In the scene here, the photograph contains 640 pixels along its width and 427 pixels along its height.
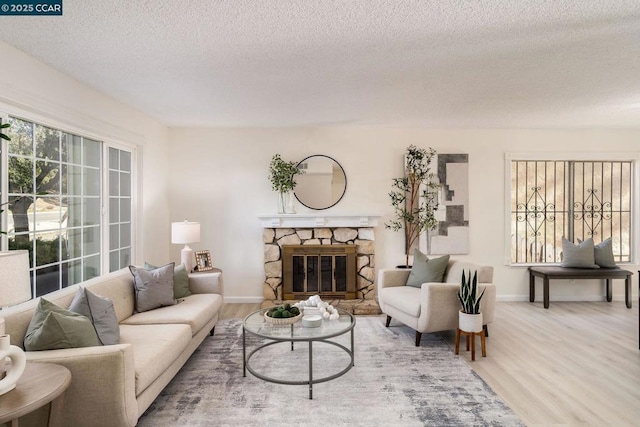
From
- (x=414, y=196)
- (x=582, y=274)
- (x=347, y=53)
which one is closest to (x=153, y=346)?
(x=347, y=53)

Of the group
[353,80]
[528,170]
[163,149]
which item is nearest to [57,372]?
[353,80]

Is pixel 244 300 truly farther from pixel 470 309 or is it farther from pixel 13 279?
pixel 13 279

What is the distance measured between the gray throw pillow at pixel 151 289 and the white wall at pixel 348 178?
173cm

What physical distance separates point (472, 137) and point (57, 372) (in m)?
5.19

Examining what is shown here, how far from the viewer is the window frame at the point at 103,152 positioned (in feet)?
8.11

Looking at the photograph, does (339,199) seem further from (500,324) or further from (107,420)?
(107,420)

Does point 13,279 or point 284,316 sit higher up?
point 13,279

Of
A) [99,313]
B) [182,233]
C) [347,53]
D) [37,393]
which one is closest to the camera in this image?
[37,393]

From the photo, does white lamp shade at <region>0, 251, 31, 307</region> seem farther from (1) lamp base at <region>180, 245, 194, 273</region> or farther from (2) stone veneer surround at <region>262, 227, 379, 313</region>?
(2) stone veneer surround at <region>262, 227, 379, 313</region>

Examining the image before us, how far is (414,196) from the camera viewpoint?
5.00 m

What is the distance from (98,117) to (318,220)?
9.01 feet

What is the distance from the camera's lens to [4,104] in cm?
244

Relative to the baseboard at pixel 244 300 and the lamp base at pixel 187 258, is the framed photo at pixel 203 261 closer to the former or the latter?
the lamp base at pixel 187 258

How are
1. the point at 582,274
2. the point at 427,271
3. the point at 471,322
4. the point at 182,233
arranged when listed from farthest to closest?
the point at 582,274 < the point at 182,233 < the point at 427,271 < the point at 471,322
